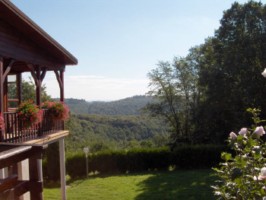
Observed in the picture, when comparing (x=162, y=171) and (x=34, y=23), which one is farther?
(x=162, y=171)

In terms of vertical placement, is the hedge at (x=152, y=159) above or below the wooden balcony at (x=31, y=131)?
→ below

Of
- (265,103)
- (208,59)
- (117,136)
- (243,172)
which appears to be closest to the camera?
(243,172)

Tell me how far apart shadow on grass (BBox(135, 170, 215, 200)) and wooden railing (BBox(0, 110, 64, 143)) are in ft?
15.3

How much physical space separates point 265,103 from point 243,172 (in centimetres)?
1585

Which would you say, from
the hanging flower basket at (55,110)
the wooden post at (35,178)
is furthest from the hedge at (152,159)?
the wooden post at (35,178)

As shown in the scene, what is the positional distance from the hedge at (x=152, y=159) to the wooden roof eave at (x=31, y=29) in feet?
32.2

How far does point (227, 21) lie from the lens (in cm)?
1972

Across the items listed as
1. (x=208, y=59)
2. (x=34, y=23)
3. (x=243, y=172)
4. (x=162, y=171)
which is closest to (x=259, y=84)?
(x=208, y=59)

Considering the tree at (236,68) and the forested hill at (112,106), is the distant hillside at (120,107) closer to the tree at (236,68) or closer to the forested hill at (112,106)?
the forested hill at (112,106)

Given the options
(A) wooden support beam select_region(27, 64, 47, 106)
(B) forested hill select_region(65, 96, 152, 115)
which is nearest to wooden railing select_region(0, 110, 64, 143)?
(A) wooden support beam select_region(27, 64, 47, 106)

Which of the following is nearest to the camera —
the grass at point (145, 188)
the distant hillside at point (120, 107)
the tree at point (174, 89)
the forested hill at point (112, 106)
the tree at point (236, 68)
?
the grass at point (145, 188)

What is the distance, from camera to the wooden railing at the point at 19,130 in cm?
689

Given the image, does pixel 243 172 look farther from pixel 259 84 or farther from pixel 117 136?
pixel 117 136

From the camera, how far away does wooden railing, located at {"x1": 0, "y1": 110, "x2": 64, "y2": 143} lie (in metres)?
6.89
